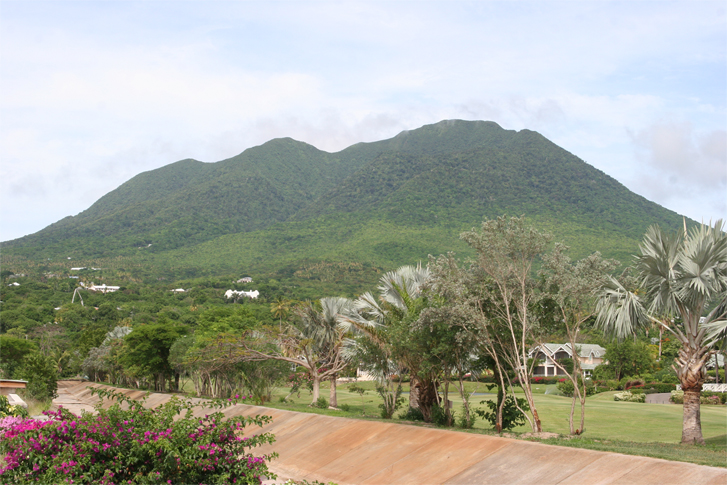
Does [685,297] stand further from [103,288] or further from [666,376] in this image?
[103,288]

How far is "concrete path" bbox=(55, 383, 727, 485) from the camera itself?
30.9 ft

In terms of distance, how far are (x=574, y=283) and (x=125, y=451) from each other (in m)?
10.3

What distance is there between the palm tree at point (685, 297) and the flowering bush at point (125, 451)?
413 inches

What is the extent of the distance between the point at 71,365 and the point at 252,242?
268ft

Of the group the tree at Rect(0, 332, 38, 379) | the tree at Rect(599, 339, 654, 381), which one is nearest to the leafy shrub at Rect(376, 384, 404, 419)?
the tree at Rect(599, 339, 654, 381)

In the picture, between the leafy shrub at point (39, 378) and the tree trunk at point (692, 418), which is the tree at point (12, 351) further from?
the tree trunk at point (692, 418)

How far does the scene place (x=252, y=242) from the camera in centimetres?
15262

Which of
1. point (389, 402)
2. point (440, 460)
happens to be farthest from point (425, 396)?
point (440, 460)

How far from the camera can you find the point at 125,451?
7738mm

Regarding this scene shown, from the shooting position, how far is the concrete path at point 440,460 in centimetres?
941

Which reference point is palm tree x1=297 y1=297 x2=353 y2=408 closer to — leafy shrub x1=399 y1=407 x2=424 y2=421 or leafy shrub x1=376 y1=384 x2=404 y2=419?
leafy shrub x1=376 y1=384 x2=404 y2=419

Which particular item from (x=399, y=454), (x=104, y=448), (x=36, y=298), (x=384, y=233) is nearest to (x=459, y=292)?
(x=399, y=454)

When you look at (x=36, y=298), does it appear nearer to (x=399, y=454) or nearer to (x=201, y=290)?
(x=201, y=290)

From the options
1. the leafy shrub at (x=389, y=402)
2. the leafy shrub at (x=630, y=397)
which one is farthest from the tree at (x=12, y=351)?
the leafy shrub at (x=630, y=397)
